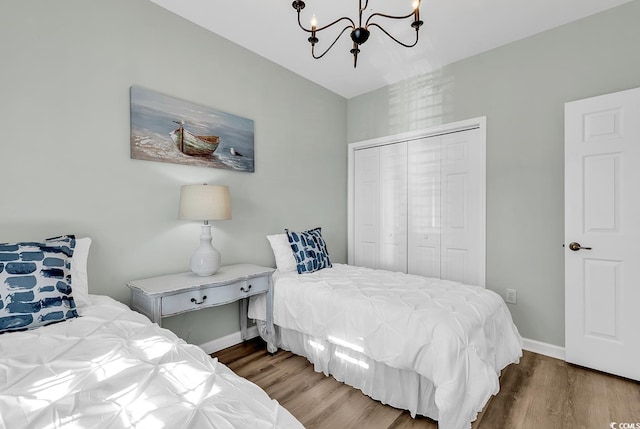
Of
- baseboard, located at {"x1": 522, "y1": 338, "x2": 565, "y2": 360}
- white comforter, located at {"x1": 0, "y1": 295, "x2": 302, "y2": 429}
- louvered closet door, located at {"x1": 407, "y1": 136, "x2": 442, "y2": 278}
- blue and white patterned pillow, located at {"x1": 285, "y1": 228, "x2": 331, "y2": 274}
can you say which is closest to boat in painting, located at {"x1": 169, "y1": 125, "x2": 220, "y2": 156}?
blue and white patterned pillow, located at {"x1": 285, "y1": 228, "x2": 331, "y2": 274}

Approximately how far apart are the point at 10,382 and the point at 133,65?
79.6 inches

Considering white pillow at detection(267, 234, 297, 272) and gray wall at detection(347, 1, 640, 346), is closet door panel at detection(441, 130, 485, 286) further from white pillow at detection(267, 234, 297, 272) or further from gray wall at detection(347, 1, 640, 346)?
white pillow at detection(267, 234, 297, 272)

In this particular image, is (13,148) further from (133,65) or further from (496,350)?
(496,350)

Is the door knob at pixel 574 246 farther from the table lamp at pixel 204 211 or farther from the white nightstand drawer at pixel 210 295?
the table lamp at pixel 204 211

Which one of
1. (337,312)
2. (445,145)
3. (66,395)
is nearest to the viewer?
(66,395)

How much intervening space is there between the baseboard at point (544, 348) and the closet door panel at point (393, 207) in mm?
1305

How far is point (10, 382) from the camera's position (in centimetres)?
90

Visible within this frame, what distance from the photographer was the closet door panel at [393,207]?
3.55 m

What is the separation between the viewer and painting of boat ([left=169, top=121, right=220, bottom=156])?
2.34 m

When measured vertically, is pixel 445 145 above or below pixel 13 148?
above

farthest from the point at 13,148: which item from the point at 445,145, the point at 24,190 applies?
the point at 445,145

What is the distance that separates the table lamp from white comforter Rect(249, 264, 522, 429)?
61cm

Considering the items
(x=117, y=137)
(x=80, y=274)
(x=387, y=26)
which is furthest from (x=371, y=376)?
(x=387, y=26)

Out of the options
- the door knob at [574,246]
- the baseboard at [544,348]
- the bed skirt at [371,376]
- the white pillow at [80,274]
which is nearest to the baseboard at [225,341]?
the bed skirt at [371,376]
